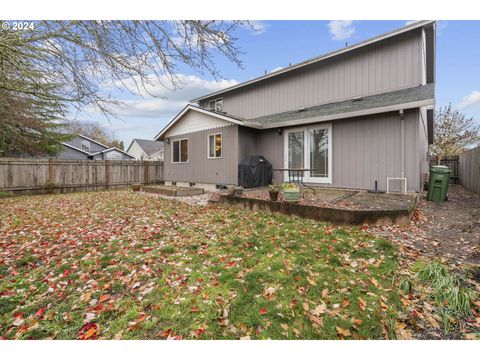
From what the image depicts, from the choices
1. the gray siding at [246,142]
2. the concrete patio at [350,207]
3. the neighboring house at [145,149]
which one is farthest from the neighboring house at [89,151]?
the concrete patio at [350,207]

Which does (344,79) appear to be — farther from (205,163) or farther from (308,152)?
(205,163)

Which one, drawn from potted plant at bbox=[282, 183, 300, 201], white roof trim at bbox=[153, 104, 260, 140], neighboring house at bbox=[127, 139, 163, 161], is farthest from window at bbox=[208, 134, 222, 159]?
neighboring house at bbox=[127, 139, 163, 161]

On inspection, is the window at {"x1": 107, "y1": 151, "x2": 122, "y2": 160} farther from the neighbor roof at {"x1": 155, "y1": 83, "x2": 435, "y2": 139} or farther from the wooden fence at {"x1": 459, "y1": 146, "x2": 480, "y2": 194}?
the wooden fence at {"x1": 459, "y1": 146, "x2": 480, "y2": 194}

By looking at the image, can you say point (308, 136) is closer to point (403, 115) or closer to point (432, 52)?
point (403, 115)

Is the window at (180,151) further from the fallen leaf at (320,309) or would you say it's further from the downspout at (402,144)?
the fallen leaf at (320,309)

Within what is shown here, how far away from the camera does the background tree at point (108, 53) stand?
153 inches

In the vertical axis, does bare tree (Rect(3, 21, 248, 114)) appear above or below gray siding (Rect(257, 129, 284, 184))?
above

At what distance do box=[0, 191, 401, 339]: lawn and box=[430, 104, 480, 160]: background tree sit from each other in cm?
2254

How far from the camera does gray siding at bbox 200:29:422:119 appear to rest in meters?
8.14

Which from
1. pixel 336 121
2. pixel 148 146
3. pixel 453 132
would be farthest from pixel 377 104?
pixel 148 146

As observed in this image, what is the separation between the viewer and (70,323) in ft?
7.87

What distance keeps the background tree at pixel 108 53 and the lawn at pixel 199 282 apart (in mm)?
2944

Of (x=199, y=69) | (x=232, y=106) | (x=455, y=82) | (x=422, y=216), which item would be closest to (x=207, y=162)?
(x=232, y=106)
